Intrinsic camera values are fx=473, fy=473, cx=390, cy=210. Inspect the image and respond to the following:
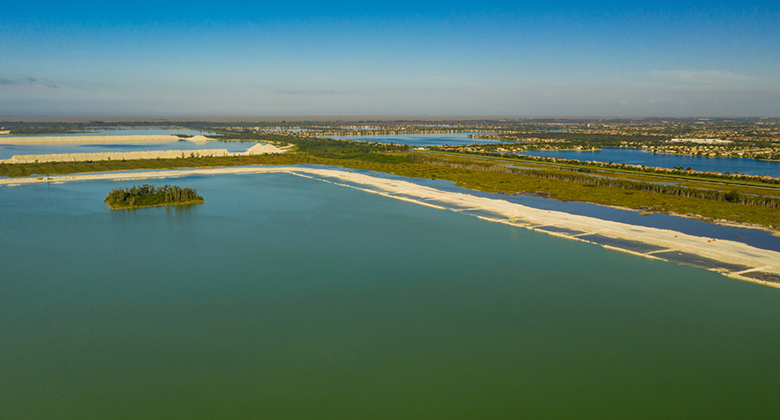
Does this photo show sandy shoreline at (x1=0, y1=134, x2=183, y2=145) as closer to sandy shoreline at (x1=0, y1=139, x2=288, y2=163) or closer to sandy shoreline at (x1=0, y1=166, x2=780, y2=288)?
sandy shoreline at (x1=0, y1=139, x2=288, y2=163)

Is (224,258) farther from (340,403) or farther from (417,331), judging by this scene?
(340,403)

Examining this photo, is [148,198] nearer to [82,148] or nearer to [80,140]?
[82,148]

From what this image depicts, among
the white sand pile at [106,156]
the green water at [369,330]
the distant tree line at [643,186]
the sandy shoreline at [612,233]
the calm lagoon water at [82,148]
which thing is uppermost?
the calm lagoon water at [82,148]

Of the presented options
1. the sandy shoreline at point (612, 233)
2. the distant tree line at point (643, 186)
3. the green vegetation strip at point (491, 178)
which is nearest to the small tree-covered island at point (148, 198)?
the sandy shoreline at point (612, 233)

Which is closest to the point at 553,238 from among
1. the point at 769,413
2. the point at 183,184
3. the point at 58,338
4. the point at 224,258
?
the point at 769,413

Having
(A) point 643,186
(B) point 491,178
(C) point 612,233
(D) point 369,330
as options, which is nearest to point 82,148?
(B) point 491,178

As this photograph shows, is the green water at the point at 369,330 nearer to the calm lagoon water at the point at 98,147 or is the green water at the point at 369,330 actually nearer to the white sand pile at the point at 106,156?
the white sand pile at the point at 106,156

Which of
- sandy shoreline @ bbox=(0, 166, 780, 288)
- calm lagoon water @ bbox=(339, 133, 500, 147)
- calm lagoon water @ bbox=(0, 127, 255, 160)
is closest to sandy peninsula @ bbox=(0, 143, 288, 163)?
calm lagoon water @ bbox=(0, 127, 255, 160)
